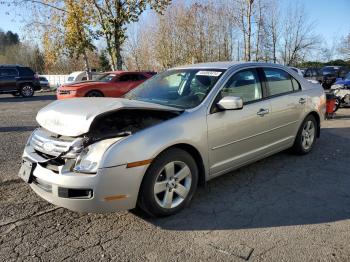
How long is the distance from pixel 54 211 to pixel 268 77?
3432 mm

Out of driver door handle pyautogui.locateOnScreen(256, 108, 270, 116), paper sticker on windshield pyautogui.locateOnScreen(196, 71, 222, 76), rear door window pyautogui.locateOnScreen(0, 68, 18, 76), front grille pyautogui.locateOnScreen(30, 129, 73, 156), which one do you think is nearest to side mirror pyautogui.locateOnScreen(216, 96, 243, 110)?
paper sticker on windshield pyautogui.locateOnScreen(196, 71, 222, 76)

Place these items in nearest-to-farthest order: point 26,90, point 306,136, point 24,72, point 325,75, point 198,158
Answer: point 198,158 → point 306,136 → point 24,72 → point 26,90 → point 325,75

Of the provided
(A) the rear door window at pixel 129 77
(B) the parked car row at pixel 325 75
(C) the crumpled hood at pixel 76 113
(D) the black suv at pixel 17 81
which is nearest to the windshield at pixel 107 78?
(A) the rear door window at pixel 129 77

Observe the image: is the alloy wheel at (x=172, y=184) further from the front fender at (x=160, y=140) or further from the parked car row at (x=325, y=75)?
the parked car row at (x=325, y=75)

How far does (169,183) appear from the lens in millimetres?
3668

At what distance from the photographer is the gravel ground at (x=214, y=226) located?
3049 millimetres

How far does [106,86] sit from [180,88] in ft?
32.1

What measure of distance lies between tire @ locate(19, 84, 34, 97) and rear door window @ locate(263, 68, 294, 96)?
18.4 metres

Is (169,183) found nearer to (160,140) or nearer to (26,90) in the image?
(160,140)

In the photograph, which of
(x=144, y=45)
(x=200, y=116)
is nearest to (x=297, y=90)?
(x=200, y=116)

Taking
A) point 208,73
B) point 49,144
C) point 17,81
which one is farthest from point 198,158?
point 17,81

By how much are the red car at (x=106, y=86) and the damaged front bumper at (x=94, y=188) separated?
10341 millimetres

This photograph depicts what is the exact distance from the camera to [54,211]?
12.7 ft

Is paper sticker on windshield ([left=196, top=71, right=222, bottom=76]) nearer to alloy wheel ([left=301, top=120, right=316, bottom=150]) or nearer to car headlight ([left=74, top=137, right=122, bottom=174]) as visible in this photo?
car headlight ([left=74, top=137, right=122, bottom=174])
